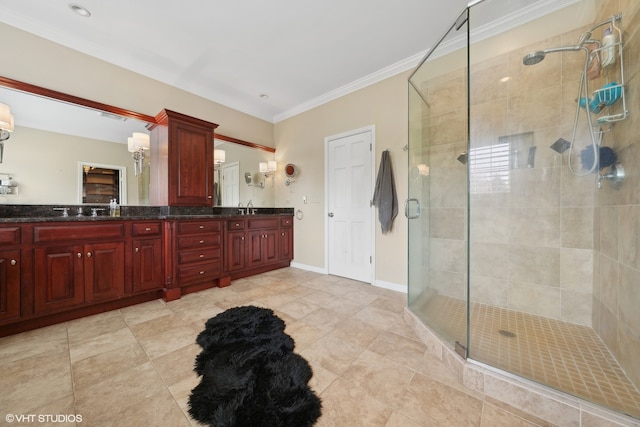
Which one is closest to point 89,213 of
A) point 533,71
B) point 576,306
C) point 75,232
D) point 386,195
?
point 75,232

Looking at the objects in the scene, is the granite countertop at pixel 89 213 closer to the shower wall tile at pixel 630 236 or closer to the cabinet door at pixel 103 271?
the cabinet door at pixel 103 271

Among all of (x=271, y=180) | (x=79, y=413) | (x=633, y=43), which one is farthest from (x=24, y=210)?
(x=633, y=43)

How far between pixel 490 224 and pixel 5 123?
4457mm

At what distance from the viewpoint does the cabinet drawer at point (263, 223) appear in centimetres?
337

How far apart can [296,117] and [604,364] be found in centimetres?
423

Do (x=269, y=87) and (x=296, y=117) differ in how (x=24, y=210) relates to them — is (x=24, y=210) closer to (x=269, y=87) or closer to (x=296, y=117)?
(x=269, y=87)

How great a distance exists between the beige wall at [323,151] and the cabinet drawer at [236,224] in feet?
3.47

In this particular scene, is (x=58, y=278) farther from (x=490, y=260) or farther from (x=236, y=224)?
(x=490, y=260)

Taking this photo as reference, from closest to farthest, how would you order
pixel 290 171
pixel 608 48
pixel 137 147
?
pixel 608 48, pixel 137 147, pixel 290 171

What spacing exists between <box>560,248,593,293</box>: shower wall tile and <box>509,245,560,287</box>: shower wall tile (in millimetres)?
34

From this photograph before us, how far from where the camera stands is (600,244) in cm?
164

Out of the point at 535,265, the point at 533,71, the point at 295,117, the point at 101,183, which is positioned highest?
the point at 295,117

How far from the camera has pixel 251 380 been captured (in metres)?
1.27

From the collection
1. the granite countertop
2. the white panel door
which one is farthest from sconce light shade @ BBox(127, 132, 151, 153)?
the white panel door
